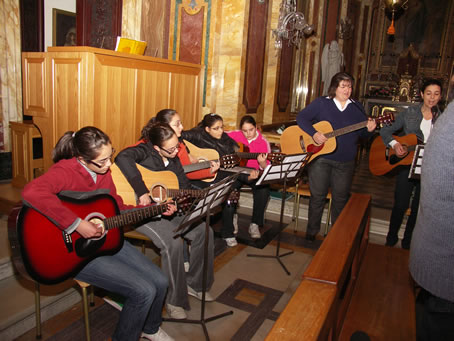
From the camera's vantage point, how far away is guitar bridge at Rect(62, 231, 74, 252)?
7.26ft

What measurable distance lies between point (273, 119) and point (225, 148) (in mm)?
2658

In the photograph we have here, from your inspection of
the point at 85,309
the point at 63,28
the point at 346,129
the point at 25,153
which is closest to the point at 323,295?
the point at 85,309

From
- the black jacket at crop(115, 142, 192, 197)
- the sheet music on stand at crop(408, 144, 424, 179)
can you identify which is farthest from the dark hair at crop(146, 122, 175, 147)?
the sheet music on stand at crop(408, 144, 424, 179)

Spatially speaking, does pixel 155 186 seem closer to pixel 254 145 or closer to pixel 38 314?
pixel 38 314

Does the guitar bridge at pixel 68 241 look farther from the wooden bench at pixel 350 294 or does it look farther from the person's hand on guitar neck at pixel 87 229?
the wooden bench at pixel 350 294

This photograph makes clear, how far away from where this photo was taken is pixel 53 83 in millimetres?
3773

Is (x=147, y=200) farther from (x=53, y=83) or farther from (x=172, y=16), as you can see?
(x=172, y=16)

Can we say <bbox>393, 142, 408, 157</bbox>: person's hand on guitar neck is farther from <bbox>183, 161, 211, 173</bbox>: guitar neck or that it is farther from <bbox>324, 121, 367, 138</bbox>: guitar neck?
<bbox>183, 161, 211, 173</bbox>: guitar neck

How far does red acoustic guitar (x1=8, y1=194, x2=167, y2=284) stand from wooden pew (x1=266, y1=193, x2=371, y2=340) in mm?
1245

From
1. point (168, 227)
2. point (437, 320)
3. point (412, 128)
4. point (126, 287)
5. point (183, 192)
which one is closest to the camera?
point (437, 320)

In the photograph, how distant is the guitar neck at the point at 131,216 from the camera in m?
2.41

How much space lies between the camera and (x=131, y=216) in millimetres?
2482

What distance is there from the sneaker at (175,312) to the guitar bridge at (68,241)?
998 millimetres

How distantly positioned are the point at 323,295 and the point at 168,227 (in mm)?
1619
